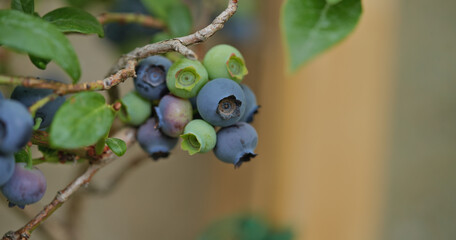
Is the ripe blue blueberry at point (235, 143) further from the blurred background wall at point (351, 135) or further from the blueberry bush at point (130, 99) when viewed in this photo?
the blurred background wall at point (351, 135)

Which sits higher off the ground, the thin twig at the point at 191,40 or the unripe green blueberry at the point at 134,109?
the thin twig at the point at 191,40

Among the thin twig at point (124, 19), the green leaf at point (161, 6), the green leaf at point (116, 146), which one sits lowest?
the green leaf at point (116, 146)

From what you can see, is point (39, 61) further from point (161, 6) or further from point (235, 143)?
point (161, 6)

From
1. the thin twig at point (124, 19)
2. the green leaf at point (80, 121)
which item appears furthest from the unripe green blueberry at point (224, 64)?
the thin twig at point (124, 19)

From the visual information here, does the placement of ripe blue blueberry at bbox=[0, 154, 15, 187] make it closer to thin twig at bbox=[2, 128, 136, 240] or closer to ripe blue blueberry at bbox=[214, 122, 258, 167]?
thin twig at bbox=[2, 128, 136, 240]

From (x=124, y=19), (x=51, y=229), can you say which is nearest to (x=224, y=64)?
(x=124, y=19)

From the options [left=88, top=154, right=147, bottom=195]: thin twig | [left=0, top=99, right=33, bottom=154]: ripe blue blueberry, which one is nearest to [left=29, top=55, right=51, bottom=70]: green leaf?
[left=0, top=99, right=33, bottom=154]: ripe blue blueberry
